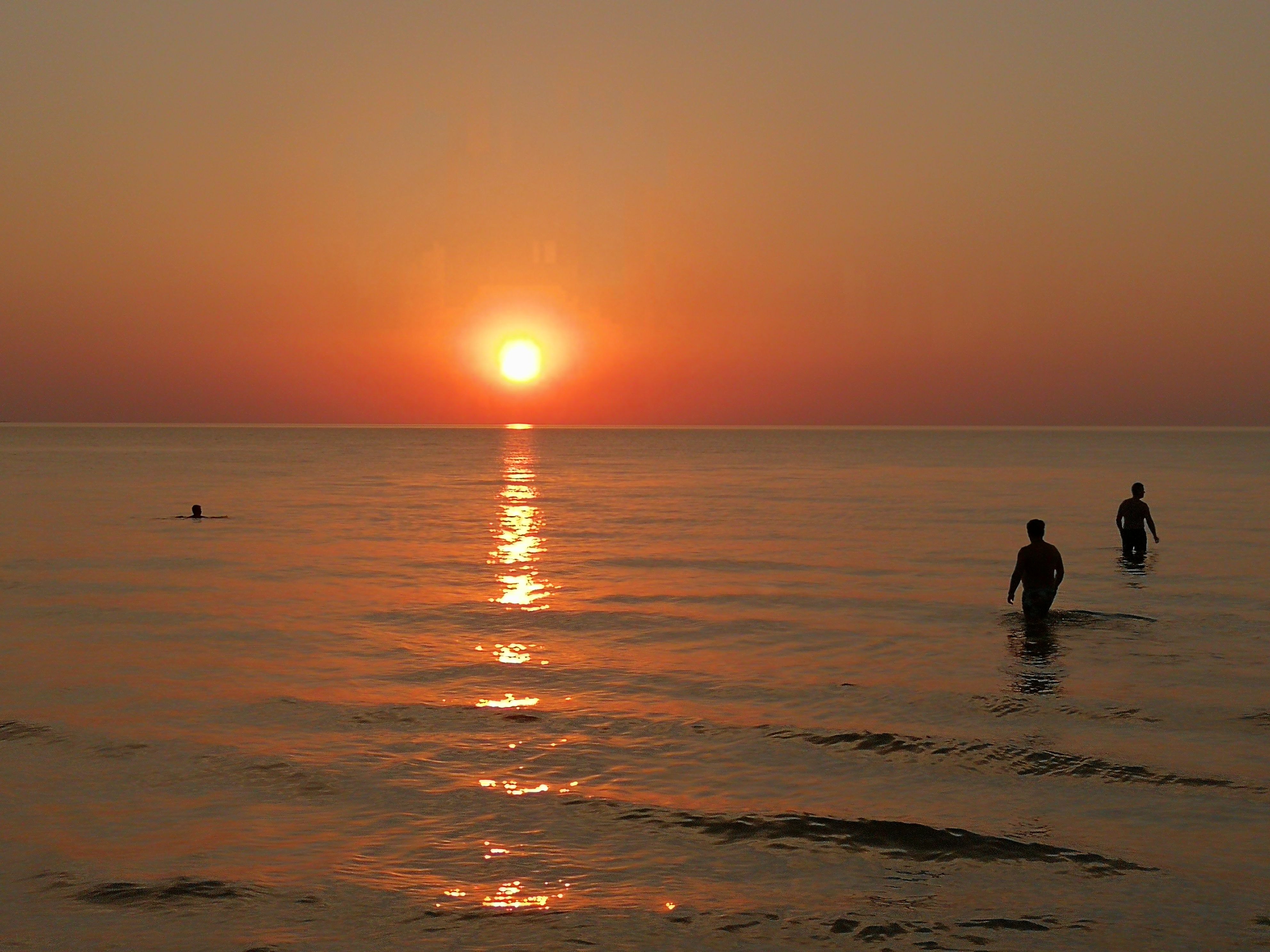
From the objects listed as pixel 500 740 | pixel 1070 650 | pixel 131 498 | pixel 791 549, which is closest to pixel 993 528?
pixel 791 549

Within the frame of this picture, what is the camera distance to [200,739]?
14.7 m

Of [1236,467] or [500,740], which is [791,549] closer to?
[500,740]

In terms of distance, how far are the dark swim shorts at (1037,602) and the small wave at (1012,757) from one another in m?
8.77

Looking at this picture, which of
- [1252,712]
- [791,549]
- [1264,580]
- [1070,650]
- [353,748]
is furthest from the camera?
[791,549]

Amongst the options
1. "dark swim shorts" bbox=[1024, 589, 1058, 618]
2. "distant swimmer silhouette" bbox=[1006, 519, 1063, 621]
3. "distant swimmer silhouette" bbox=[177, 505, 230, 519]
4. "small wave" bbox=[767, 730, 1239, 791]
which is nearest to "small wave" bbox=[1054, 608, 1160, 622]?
"dark swim shorts" bbox=[1024, 589, 1058, 618]

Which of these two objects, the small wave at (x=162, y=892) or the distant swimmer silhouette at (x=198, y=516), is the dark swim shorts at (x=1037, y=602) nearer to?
the small wave at (x=162, y=892)

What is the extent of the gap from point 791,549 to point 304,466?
104820 mm

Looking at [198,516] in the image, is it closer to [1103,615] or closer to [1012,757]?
[1103,615]

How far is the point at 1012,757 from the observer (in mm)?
13727

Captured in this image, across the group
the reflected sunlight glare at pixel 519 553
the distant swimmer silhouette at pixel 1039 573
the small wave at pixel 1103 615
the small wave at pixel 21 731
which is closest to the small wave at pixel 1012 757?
the reflected sunlight glare at pixel 519 553

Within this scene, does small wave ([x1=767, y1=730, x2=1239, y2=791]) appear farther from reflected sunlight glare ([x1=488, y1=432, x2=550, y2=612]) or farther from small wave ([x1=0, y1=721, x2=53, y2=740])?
small wave ([x1=0, y1=721, x2=53, y2=740])

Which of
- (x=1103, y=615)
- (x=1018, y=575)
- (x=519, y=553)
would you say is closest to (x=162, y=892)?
(x=1018, y=575)

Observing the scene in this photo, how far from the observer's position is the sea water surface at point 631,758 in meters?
9.38

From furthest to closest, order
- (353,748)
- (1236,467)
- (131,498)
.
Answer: (1236,467) < (131,498) < (353,748)
